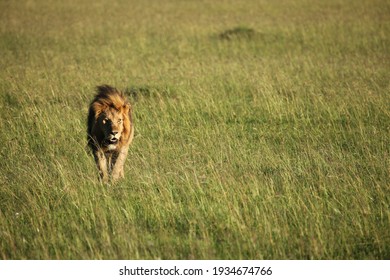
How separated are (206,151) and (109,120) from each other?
170 cm

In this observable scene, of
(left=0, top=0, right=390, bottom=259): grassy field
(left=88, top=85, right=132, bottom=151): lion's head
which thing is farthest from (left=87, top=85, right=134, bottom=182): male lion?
(left=0, top=0, right=390, bottom=259): grassy field

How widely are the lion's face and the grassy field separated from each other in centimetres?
50

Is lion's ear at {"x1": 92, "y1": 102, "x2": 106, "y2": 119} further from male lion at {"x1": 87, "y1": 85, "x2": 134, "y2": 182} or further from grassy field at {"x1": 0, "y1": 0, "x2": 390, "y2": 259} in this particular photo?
grassy field at {"x1": 0, "y1": 0, "x2": 390, "y2": 259}

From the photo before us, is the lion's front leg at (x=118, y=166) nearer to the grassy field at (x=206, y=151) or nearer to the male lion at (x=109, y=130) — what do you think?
the male lion at (x=109, y=130)

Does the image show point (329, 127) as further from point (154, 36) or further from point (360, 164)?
point (154, 36)

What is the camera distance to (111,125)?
20.0 feet

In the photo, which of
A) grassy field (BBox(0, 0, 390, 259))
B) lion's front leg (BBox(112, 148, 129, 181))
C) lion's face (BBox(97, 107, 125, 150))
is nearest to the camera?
grassy field (BBox(0, 0, 390, 259))

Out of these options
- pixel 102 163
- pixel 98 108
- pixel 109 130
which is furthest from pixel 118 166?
pixel 98 108

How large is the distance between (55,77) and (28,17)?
12439 millimetres

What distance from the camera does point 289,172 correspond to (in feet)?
20.3

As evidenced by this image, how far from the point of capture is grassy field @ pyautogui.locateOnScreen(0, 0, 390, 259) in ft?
15.8

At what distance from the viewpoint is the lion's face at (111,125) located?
19.9ft

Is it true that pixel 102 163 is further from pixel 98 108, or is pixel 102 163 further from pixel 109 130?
pixel 98 108
